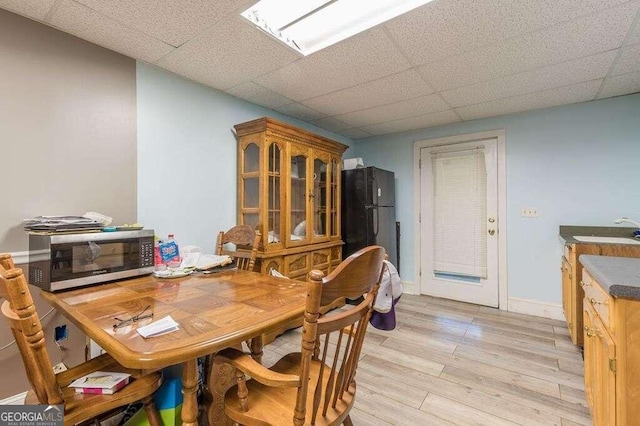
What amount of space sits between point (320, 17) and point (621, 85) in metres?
2.80

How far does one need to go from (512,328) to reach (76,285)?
11.6ft

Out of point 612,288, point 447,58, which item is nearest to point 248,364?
point 612,288

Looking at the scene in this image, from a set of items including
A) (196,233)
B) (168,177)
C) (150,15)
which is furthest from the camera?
(196,233)

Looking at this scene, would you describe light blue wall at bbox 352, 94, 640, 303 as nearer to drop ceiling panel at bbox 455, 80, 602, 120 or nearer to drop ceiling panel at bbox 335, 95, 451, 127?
drop ceiling panel at bbox 455, 80, 602, 120

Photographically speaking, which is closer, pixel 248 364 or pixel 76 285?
pixel 248 364

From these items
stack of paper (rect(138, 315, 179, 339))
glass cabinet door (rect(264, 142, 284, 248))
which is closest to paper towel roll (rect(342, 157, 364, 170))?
glass cabinet door (rect(264, 142, 284, 248))

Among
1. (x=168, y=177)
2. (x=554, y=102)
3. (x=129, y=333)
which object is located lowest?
(x=129, y=333)

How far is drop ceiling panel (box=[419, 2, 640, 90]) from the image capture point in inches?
67.5

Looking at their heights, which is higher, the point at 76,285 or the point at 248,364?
the point at 76,285

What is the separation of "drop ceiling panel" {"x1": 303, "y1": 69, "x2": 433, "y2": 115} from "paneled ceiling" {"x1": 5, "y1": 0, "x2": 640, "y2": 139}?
1cm

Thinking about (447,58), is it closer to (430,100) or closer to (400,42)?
(400,42)

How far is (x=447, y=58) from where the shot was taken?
2109 mm

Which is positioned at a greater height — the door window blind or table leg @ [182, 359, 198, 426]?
the door window blind

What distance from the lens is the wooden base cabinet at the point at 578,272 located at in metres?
2.12
